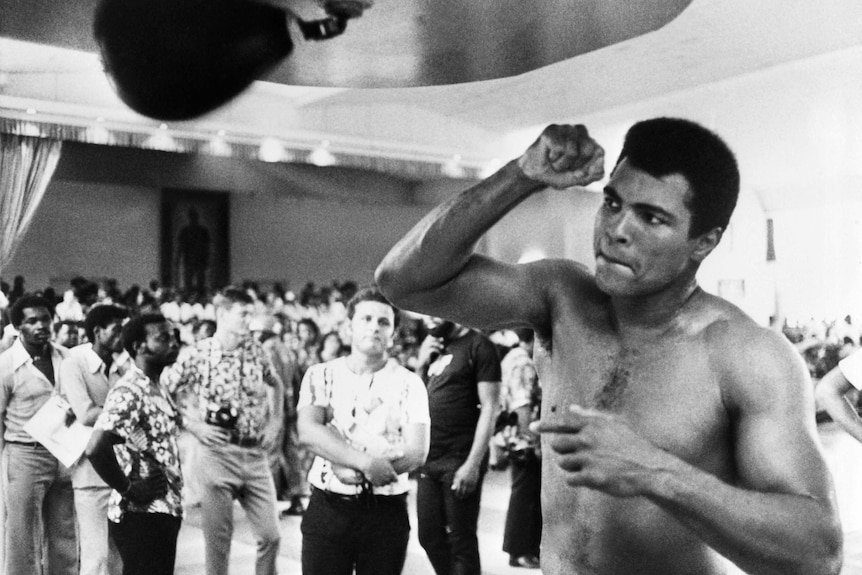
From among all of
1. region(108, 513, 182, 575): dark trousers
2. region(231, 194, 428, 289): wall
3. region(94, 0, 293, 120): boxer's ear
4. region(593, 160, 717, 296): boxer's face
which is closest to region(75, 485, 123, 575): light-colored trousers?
region(108, 513, 182, 575): dark trousers

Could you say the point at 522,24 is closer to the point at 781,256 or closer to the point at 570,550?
the point at 570,550

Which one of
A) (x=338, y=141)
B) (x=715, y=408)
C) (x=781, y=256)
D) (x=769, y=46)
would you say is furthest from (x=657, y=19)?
(x=781, y=256)

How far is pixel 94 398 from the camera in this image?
4.45m

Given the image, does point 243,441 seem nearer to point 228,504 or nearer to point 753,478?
point 228,504

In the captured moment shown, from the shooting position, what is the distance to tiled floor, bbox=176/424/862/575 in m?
5.45

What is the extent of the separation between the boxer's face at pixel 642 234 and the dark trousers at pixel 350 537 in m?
2.12

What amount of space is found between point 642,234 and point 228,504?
3.39 metres

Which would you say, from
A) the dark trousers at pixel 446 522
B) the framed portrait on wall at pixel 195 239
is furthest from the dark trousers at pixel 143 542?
the framed portrait on wall at pixel 195 239

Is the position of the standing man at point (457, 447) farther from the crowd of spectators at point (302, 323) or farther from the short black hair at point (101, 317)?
the crowd of spectators at point (302, 323)

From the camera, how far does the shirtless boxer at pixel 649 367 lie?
117 cm

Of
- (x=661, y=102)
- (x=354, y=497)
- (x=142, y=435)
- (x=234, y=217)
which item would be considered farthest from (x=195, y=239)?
(x=354, y=497)

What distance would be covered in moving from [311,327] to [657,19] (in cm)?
786

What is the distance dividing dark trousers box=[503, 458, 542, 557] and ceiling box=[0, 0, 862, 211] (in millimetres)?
3677

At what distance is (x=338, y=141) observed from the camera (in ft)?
39.9
